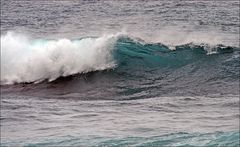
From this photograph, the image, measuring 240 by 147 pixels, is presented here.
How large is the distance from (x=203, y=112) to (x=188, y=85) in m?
2.80

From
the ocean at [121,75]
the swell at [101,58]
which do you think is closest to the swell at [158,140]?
the ocean at [121,75]

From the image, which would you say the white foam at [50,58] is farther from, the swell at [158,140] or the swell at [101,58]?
the swell at [158,140]

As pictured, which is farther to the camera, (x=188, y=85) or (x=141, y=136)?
(x=188, y=85)

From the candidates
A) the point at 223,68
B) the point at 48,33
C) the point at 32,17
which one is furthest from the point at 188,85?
the point at 32,17

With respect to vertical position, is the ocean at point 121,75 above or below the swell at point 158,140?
below

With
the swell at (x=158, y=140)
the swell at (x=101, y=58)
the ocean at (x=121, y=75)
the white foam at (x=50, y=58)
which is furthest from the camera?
the swell at (x=101, y=58)

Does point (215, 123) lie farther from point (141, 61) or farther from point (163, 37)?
point (163, 37)

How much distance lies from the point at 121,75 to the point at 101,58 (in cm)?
119

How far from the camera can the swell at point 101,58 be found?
13219 millimetres

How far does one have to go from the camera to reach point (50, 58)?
13.9 meters

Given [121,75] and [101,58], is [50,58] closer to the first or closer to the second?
[101,58]

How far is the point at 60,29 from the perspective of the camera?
19328mm

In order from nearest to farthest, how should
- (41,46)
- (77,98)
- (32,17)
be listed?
(77,98) → (41,46) → (32,17)

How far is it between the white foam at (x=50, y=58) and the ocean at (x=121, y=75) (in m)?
0.02
